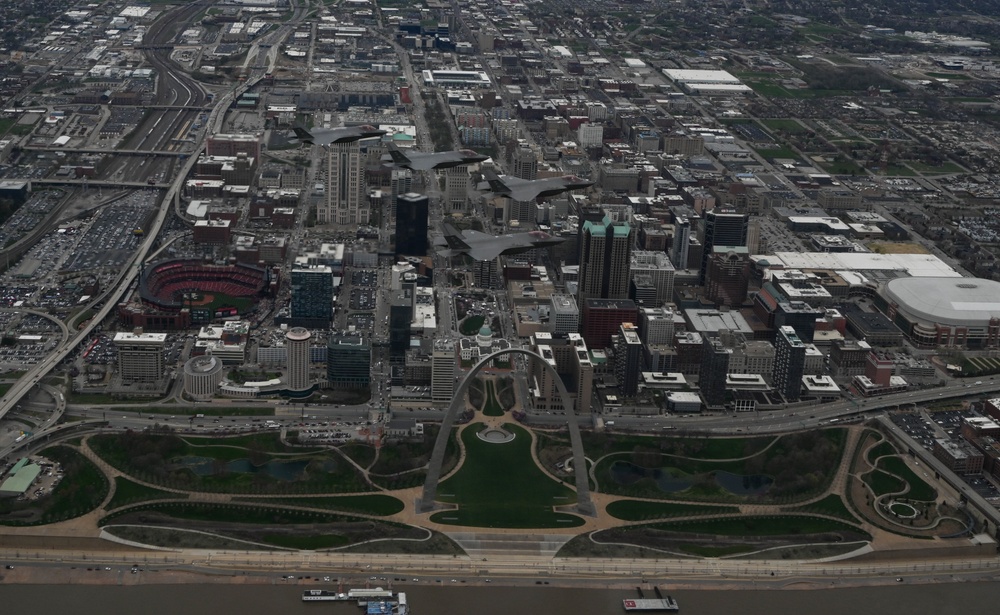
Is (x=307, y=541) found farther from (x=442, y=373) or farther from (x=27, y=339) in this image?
(x=27, y=339)

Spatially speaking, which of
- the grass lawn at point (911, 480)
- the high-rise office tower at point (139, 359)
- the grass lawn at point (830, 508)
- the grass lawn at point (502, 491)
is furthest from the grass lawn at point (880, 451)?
the high-rise office tower at point (139, 359)

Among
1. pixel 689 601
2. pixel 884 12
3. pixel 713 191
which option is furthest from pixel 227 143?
pixel 884 12

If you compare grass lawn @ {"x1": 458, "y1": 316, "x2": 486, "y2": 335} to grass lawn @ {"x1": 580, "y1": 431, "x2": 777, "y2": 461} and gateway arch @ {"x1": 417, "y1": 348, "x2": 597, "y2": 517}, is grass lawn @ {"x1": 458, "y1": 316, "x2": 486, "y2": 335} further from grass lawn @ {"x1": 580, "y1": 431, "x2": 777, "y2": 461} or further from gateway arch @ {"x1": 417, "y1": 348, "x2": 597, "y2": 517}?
gateway arch @ {"x1": 417, "y1": 348, "x2": 597, "y2": 517}

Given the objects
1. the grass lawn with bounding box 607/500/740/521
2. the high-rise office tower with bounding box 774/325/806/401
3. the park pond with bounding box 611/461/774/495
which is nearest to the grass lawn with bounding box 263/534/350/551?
the grass lawn with bounding box 607/500/740/521

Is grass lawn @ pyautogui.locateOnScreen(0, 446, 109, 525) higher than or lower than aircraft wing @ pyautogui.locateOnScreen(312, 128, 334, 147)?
lower

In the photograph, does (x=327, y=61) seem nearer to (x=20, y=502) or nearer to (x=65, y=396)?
(x=65, y=396)

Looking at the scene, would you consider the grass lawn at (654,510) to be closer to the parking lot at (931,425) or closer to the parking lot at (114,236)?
the parking lot at (931,425)
